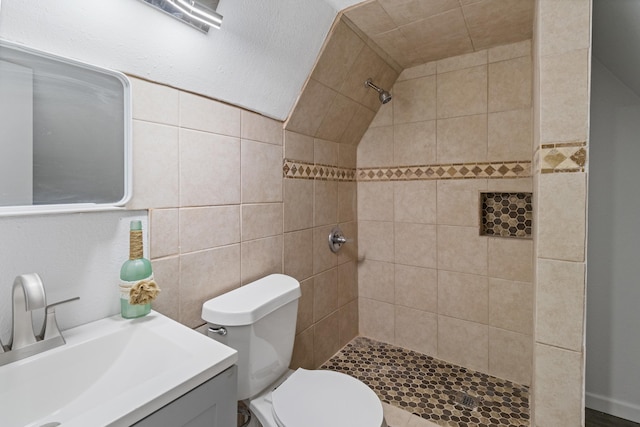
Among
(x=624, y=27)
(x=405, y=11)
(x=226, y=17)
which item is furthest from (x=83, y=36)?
(x=624, y=27)

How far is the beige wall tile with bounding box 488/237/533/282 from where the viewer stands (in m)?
1.72

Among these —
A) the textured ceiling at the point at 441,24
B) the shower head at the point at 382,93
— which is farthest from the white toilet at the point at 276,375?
the textured ceiling at the point at 441,24

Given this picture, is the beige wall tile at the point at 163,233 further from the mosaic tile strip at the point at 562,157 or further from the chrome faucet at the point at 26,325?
the mosaic tile strip at the point at 562,157

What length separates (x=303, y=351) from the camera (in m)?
1.81

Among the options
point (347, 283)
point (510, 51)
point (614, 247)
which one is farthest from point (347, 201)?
point (614, 247)

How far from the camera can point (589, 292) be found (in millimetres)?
→ 1699

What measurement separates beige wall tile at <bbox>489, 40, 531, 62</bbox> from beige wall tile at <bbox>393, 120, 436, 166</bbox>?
1.55ft

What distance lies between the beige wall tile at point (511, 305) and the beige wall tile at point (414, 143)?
867mm

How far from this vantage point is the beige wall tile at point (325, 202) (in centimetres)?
189

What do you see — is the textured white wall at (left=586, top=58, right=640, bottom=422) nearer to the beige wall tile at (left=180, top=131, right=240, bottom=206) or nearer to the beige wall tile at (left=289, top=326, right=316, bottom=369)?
the beige wall tile at (left=289, top=326, right=316, bottom=369)

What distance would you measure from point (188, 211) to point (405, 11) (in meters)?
1.35

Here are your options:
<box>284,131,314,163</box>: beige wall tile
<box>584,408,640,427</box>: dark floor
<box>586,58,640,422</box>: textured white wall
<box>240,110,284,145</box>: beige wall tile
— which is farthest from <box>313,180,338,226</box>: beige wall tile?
<box>584,408,640,427</box>: dark floor

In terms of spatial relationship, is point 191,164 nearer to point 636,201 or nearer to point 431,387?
point 431,387

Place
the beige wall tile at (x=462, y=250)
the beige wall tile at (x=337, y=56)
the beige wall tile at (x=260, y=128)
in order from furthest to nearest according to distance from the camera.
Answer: the beige wall tile at (x=462, y=250) < the beige wall tile at (x=337, y=56) < the beige wall tile at (x=260, y=128)
